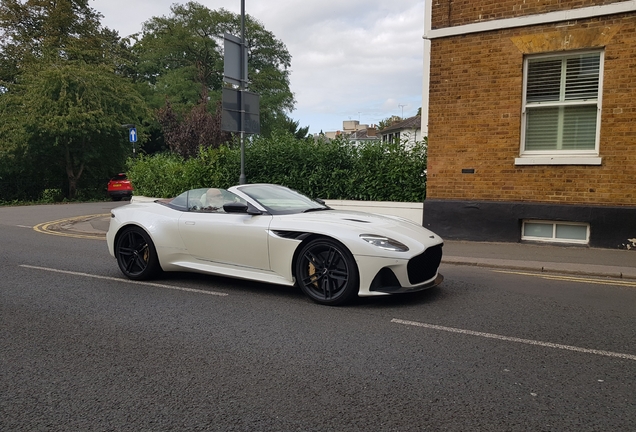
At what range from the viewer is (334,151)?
12.6 m

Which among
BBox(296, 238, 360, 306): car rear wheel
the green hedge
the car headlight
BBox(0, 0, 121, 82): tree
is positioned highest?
BBox(0, 0, 121, 82): tree

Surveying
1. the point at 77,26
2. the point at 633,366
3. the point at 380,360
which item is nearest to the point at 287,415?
the point at 380,360

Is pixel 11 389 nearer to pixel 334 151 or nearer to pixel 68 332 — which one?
pixel 68 332

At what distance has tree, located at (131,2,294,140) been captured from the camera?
151ft

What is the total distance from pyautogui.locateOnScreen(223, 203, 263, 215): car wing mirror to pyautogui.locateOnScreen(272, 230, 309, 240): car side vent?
485 mm

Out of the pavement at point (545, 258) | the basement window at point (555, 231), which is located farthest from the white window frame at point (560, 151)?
the pavement at point (545, 258)

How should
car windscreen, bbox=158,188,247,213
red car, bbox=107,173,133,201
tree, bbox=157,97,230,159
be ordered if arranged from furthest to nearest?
1. red car, bbox=107,173,133,201
2. tree, bbox=157,97,230,159
3. car windscreen, bbox=158,188,247,213

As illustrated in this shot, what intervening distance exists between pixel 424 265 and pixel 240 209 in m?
2.29

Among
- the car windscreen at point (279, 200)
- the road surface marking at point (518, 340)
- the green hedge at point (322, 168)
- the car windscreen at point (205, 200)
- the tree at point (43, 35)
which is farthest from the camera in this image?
the tree at point (43, 35)

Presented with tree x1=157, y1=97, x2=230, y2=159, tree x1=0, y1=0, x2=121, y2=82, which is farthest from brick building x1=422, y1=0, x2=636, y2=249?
tree x1=0, y1=0, x2=121, y2=82

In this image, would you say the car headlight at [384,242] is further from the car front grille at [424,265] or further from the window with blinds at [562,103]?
the window with blinds at [562,103]

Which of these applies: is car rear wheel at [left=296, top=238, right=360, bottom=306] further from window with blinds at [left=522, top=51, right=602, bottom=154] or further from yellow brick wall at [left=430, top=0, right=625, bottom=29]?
yellow brick wall at [left=430, top=0, right=625, bottom=29]

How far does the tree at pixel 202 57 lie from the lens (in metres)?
46.2

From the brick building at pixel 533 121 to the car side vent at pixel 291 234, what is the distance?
5.79 meters
